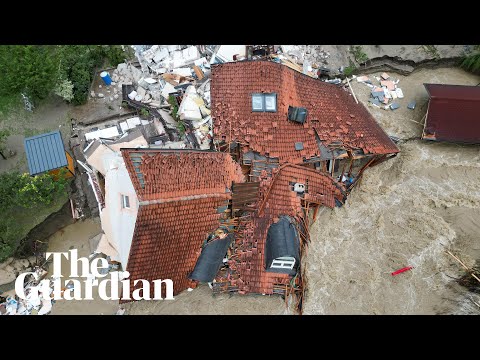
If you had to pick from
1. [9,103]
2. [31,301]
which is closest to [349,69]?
[9,103]

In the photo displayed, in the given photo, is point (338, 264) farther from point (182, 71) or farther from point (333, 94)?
point (182, 71)

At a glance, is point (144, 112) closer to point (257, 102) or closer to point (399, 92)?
point (257, 102)

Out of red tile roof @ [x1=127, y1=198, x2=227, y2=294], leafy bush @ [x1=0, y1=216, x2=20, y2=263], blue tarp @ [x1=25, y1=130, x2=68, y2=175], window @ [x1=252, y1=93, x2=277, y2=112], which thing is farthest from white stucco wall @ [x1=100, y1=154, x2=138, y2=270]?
window @ [x1=252, y1=93, x2=277, y2=112]

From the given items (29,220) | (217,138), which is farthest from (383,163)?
(29,220)

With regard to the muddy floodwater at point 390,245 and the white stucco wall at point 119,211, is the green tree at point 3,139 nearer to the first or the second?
the muddy floodwater at point 390,245

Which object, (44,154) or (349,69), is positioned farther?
(349,69)

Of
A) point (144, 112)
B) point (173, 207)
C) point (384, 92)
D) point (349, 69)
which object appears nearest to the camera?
point (173, 207)

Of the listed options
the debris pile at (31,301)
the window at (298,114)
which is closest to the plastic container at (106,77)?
the window at (298,114)
